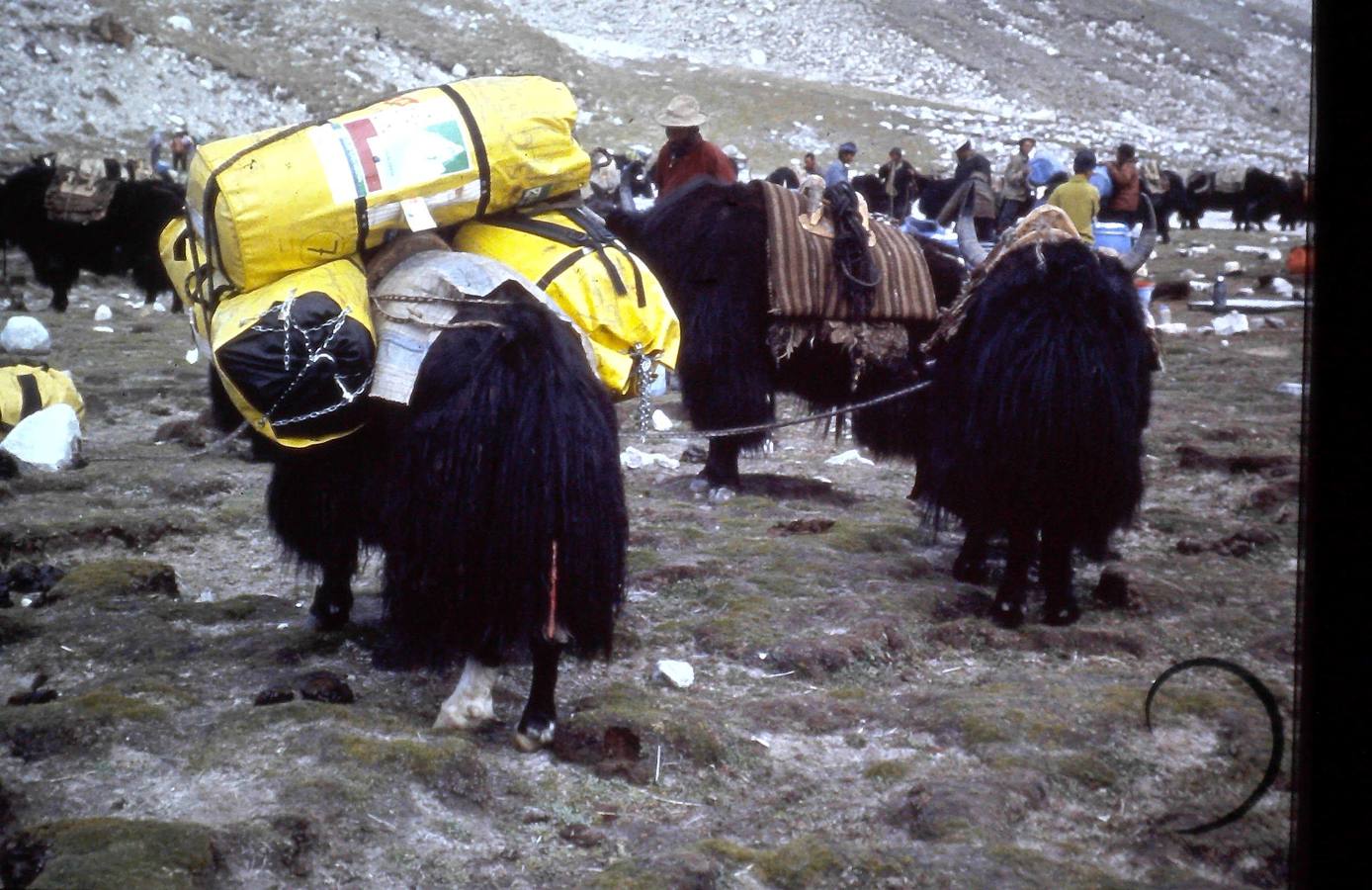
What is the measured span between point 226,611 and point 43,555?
3.08ft

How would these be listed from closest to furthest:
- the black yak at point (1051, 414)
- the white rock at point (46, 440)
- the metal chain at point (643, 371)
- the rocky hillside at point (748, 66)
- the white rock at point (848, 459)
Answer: the metal chain at point (643, 371) < the black yak at point (1051, 414) < the white rock at point (46, 440) < the white rock at point (848, 459) < the rocky hillside at point (748, 66)

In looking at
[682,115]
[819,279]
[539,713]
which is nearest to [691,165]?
[682,115]

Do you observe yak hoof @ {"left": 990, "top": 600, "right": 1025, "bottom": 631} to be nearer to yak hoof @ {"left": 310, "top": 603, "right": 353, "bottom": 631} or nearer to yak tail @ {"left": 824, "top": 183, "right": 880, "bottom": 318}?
yak tail @ {"left": 824, "top": 183, "right": 880, "bottom": 318}

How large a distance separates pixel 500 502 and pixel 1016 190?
11525mm

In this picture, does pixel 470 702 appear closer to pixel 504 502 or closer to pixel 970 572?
pixel 504 502

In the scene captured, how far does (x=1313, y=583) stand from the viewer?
4.38 feet

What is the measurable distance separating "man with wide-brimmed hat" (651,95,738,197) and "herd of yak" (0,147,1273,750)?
107 centimetres

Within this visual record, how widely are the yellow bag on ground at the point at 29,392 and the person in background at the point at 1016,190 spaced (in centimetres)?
919

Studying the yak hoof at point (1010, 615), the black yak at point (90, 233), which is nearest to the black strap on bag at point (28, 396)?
the yak hoof at point (1010, 615)

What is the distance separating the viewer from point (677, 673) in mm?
3262

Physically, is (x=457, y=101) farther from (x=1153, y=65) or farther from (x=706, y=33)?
(x=706, y=33)

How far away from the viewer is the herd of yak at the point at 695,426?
2574 millimetres

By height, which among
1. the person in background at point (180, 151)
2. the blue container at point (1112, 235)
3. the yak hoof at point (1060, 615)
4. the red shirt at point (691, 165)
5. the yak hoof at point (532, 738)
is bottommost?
the yak hoof at point (1060, 615)

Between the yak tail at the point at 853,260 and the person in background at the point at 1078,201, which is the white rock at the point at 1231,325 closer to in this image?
→ the person in background at the point at 1078,201
